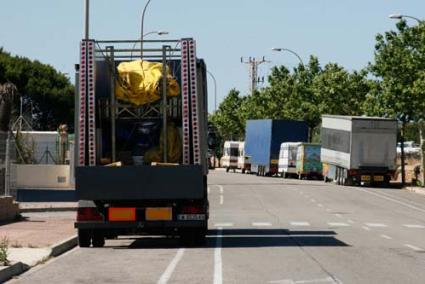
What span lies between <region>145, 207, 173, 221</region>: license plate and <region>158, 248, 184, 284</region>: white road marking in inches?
27.6

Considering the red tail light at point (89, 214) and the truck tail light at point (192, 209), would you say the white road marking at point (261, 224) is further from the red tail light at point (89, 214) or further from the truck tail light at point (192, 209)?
the red tail light at point (89, 214)

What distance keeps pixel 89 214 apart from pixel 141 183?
120 centimetres

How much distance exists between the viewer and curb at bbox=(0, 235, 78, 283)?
14.9 metres

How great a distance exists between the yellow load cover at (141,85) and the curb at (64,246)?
313cm

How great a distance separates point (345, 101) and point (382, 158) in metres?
18.9

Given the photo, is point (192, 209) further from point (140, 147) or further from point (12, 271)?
point (12, 271)

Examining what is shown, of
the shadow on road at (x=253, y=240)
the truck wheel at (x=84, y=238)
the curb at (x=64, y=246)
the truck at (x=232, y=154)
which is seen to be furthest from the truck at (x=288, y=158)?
the truck wheel at (x=84, y=238)

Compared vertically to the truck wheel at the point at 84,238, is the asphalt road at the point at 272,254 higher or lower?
lower

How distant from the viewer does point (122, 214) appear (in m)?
19.9

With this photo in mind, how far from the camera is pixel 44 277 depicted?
1513cm

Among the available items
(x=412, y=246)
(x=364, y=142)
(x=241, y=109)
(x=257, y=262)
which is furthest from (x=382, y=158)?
(x=241, y=109)

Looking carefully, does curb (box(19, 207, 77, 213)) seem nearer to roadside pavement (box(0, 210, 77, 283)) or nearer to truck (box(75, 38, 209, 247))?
roadside pavement (box(0, 210, 77, 283))

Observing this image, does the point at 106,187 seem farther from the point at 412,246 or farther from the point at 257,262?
the point at 412,246

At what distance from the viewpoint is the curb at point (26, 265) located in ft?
49.0
